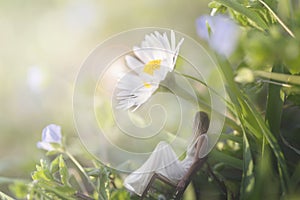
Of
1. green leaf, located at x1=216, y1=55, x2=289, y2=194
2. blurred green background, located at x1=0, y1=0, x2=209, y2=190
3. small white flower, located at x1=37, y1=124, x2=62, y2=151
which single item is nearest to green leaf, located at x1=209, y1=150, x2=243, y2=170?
green leaf, located at x1=216, y1=55, x2=289, y2=194

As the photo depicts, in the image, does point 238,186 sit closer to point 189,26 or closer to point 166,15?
point 189,26

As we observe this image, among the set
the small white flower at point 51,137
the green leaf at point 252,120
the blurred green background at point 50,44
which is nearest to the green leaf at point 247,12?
the green leaf at point 252,120

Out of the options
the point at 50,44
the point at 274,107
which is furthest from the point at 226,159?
the point at 50,44

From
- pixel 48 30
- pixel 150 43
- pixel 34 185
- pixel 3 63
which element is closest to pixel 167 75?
pixel 150 43

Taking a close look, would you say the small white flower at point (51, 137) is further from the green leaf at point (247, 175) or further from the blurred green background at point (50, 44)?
the blurred green background at point (50, 44)

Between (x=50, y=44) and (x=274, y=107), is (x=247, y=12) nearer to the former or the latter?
(x=274, y=107)

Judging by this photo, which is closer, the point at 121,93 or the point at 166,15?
the point at 121,93
